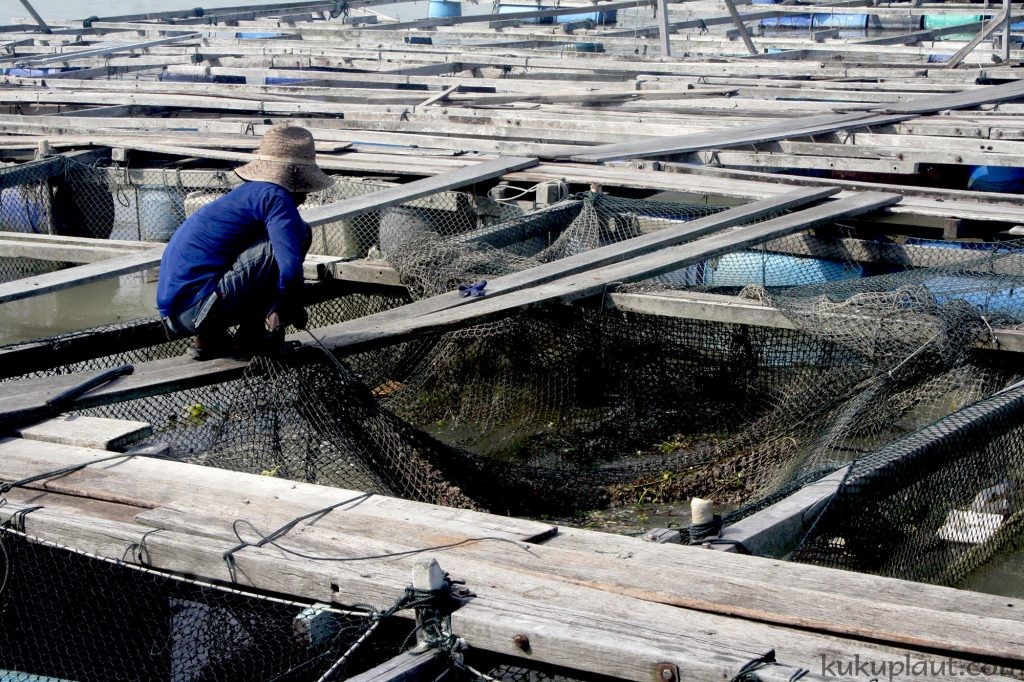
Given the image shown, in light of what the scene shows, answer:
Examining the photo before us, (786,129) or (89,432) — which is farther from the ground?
(786,129)

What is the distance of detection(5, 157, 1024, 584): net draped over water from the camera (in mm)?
4980

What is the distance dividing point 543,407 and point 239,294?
1925 millimetres

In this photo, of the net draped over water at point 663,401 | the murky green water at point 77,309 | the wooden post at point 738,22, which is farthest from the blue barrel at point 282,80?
the net draped over water at point 663,401

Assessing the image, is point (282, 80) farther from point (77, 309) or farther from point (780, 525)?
point (780, 525)

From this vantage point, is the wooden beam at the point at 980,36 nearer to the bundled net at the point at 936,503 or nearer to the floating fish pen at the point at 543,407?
the floating fish pen at the point at 543,407

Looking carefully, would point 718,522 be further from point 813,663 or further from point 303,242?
point 303,242

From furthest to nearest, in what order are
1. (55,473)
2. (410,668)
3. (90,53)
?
(90,53)
(55,473)
(410,668)

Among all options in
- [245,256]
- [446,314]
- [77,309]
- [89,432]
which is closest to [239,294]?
[245,256]

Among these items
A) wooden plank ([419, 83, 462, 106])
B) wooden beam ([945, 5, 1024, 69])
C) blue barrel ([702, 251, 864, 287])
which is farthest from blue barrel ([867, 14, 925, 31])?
blue barrel ([702, 251, 864, 287])

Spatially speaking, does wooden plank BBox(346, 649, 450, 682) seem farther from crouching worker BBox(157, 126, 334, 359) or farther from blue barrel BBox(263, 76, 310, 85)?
blue barrel BBox(263, 76, 310, 85)

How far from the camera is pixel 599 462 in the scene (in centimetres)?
622

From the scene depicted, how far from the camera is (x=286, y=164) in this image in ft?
17.4

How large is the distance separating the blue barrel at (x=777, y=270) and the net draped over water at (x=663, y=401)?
39 centimetres

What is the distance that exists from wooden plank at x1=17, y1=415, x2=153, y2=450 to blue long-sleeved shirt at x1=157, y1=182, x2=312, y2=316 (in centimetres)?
78
